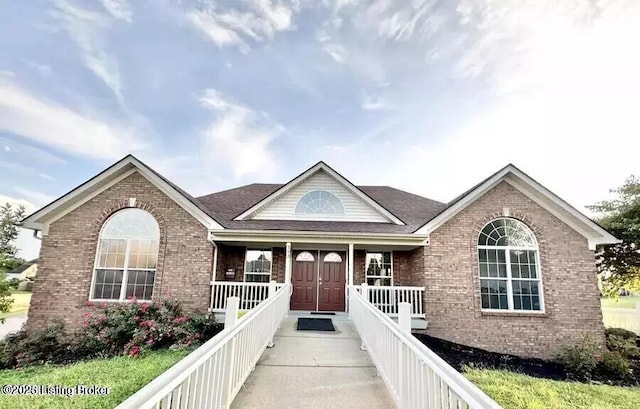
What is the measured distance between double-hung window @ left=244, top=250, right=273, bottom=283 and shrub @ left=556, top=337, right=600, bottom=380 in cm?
943

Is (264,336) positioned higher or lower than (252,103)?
lower

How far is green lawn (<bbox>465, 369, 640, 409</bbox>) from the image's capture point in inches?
196

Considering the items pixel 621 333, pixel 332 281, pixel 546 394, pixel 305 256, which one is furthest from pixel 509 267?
pixel 305 256

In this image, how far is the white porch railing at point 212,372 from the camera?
162 centimetres

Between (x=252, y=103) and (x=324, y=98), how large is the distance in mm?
3627

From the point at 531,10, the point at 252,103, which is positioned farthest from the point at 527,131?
the point at 252,103

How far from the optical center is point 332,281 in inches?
453

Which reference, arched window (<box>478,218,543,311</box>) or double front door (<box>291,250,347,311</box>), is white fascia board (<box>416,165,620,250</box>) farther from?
double front door (<box>291,250,347,311</box>)

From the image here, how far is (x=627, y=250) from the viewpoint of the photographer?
11.3 meters

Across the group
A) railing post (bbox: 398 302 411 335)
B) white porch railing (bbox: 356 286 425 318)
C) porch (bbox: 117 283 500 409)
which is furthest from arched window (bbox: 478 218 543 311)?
railing post (bbox: 398 302 411 335)

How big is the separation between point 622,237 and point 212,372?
1503 centimetres

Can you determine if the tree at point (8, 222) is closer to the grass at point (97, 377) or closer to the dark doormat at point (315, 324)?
the grass at point (97, 377)

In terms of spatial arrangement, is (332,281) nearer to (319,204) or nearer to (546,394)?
(319,204)

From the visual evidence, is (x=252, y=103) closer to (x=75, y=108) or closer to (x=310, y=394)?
(x=75, y=108)
